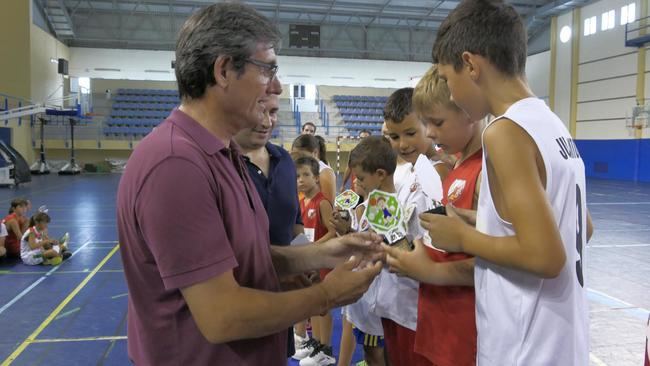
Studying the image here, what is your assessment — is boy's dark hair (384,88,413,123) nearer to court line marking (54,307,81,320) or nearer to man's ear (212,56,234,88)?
Result: man's ear (212,56,234,88)

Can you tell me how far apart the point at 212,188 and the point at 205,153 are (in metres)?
0.11

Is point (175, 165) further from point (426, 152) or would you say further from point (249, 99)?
point (426, 152)

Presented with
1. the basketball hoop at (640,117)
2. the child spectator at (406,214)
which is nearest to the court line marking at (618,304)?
the child spectator at (406,214)

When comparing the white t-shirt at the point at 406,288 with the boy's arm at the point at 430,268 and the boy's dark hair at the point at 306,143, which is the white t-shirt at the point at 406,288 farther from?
the boy's dark hair at the point at 306,143

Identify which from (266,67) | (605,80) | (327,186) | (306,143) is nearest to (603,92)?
(605,80)

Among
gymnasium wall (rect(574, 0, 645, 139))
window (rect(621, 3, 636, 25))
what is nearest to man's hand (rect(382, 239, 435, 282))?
gymnasium wall (rect(574, 0, 645, 139))

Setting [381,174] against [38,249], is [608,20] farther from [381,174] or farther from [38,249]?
[38,249]

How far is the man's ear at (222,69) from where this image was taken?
1.31 meters

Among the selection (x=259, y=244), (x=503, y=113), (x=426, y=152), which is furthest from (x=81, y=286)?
(x=503, y=113)

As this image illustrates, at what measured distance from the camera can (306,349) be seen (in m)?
3.82

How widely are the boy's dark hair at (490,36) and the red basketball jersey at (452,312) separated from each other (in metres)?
0.48

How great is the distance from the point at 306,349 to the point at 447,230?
265cm

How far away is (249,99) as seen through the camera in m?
1.39

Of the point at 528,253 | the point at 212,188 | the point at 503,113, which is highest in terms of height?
the point at 503,113
